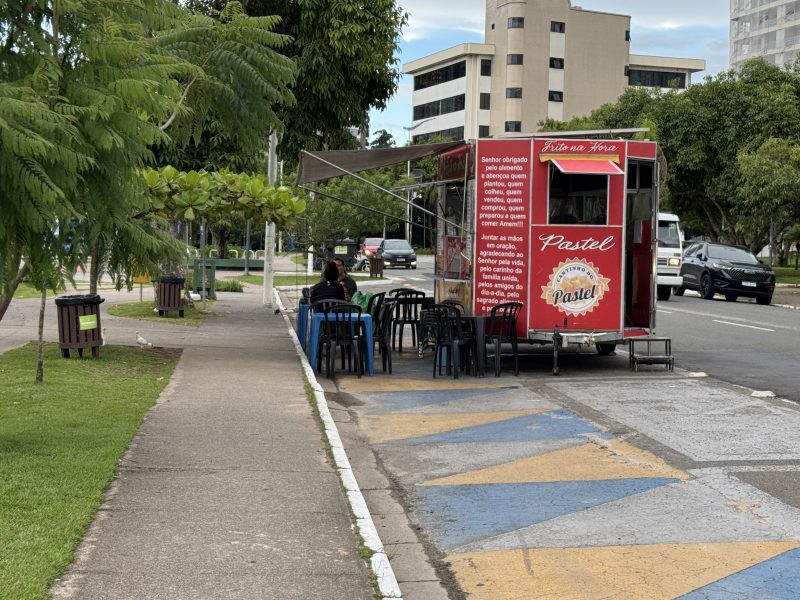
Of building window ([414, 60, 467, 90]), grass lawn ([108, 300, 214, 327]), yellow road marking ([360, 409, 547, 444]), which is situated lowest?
yellow road marking ([360, 409, 547, 444])

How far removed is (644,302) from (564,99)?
7600 centimetres

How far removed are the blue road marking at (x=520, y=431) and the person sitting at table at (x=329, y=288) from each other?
17.0 ft

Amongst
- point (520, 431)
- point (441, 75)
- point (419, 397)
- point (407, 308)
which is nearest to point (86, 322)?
point (419, 397)

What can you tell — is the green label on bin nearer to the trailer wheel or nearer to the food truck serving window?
the food truck serving window

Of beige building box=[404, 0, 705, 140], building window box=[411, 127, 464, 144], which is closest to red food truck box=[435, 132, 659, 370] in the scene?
beige building box=[404, 0, 705, 140]

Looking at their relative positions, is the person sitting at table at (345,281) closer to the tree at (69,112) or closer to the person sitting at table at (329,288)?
the person sitting at table at (329,288)

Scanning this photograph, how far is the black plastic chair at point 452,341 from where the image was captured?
46.9 ft

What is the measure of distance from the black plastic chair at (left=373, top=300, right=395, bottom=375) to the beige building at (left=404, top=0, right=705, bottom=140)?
74566 millimetres

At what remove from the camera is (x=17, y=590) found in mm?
5020

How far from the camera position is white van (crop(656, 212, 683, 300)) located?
1226 inches

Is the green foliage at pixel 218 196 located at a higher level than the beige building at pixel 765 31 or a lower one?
lower

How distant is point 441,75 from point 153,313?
78504 millimetres

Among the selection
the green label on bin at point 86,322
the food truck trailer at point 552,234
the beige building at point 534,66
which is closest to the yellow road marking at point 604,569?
the food truck trailer at point 552,234

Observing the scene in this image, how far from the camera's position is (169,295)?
71.3 ft
